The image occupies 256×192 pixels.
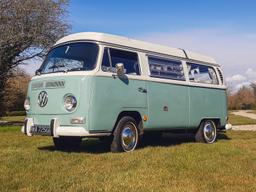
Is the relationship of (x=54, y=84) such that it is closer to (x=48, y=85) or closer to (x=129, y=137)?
(x=48, y=85)

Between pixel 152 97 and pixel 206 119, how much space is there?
2.75 meters

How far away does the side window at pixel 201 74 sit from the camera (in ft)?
37.8

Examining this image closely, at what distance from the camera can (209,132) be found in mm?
11938

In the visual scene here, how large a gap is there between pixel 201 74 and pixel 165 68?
1.88 meters

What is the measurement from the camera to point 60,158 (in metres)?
7.75

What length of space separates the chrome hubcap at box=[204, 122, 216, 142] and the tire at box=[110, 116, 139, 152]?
3.19m

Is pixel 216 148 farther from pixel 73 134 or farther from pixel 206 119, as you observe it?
pixel 73 134

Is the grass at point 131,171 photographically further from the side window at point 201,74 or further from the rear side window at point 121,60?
the side window at point 201,74

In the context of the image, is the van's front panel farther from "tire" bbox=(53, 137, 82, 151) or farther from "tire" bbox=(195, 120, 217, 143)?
"tire" bbox=(195, 120, 217, 143)

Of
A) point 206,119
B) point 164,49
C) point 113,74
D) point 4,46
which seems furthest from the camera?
point 4,46

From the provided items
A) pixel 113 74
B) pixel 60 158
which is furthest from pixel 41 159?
pixel 113 74

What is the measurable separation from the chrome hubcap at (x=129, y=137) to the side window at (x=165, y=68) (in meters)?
1.50

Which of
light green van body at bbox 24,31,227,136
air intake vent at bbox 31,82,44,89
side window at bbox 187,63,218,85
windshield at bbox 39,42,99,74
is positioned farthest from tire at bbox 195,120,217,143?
air intake vent at bbox 31,82,44,89

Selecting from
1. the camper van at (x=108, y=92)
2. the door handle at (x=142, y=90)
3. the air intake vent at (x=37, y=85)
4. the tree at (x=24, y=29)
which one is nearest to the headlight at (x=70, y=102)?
the camper van at (x=108, y=92)
